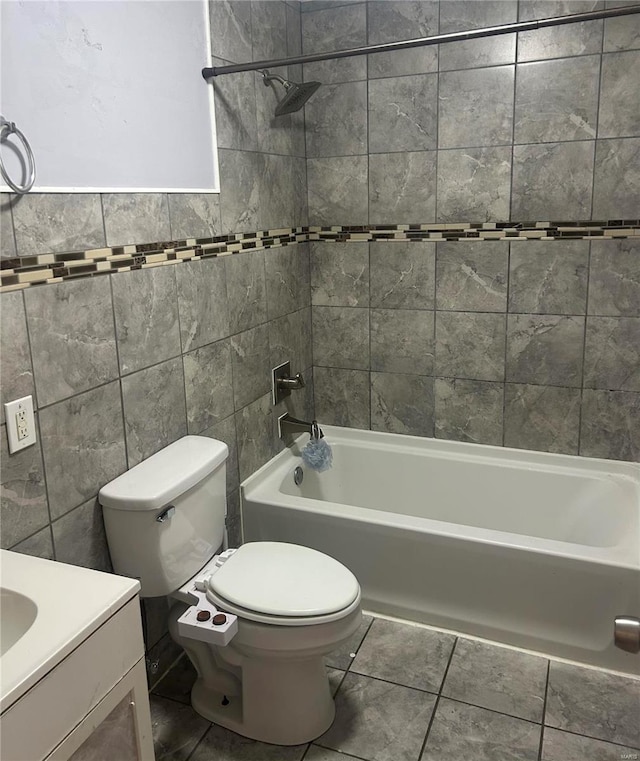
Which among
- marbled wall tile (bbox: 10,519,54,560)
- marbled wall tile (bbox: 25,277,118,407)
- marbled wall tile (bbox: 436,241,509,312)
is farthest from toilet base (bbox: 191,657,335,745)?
marbled wall tile (bbox: 436,241,509,312)

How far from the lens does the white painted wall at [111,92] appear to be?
1.44 metres

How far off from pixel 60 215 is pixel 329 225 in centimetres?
152

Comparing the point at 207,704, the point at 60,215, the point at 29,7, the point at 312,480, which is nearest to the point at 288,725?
the point at 207,704

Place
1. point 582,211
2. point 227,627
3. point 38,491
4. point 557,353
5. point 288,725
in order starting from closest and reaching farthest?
point 38,491 < point 227,627 < point 288,725 < point 582,211 < point 557,353

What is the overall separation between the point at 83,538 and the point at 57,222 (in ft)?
2.66

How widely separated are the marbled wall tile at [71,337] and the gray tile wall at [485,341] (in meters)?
1.40

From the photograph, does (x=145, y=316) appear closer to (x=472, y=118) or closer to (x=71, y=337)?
(x=71, y=337)

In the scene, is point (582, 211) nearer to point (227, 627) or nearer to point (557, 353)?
point (557, 353)

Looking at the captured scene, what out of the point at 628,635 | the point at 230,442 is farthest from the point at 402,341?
the point at 628,635

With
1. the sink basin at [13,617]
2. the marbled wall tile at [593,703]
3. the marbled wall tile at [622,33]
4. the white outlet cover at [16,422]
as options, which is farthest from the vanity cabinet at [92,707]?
the marbled wall tile at [622,33]

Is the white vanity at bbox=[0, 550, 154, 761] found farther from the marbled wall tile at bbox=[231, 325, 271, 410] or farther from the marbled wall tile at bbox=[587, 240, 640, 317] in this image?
the marbled wall tile at bbox=[587, 240, 640, 317]

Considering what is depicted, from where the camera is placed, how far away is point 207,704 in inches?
77.7

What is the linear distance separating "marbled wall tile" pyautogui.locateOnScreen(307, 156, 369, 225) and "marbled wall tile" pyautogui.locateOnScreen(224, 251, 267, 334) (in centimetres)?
50

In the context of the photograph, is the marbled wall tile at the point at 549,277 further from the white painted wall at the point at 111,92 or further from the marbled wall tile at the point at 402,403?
the white painted wall at the point at 111,92
